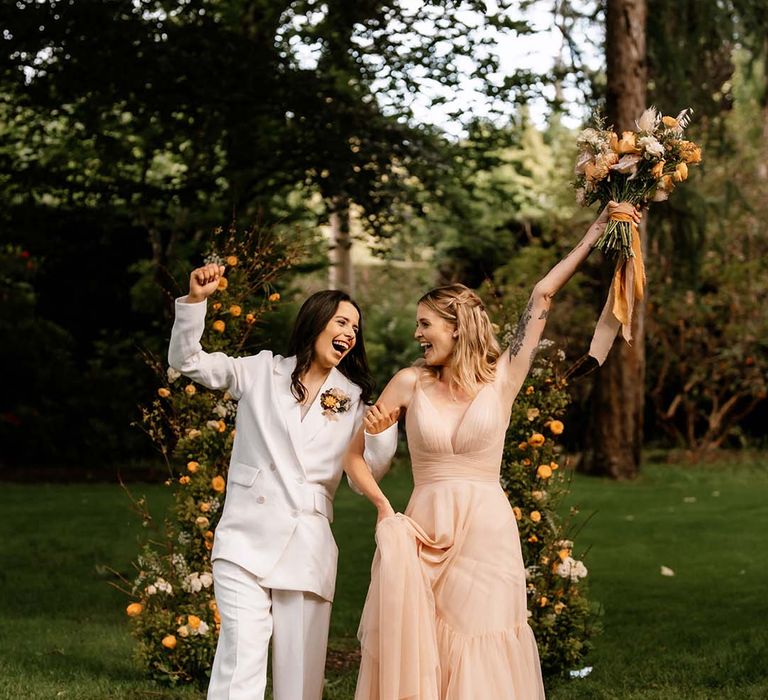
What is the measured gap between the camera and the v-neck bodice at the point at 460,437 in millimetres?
4320

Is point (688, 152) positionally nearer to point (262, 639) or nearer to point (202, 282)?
point (202, 282)

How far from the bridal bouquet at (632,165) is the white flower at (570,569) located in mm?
1956

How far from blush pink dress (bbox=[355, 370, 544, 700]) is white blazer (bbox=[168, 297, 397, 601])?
0.80 ft

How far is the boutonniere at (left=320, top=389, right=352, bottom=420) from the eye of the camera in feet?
15.0

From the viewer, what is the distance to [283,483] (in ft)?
14.7

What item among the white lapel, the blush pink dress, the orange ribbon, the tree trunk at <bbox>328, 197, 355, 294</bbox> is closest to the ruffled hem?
the blush pink dress

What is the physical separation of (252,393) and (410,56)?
29.9 ft

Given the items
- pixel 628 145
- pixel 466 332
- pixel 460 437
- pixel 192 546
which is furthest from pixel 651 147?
pixel 192 546

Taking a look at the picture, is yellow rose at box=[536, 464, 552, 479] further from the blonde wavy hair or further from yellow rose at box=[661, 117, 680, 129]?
yellow rose at box=[661, 117, 680, 129]

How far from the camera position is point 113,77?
12773 mm

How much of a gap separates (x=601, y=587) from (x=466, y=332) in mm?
5334

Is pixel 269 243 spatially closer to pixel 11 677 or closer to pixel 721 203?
pixel 11 677

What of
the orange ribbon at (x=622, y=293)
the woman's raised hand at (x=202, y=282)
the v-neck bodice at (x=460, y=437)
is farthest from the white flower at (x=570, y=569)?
the woman's raised hand at (x=202, y=282)

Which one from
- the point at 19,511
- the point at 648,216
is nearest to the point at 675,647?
the point at 19,511
